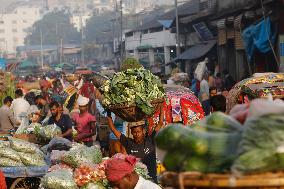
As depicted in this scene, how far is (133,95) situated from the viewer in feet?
25.3

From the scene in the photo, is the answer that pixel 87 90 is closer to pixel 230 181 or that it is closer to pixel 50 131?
pixel 50 131

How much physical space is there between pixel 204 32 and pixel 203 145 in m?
31.7

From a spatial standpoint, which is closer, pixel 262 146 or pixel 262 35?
pixel 262 146

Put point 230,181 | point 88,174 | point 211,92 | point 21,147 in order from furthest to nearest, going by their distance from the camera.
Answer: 1. point 211,92
2. point 21,147
3. point 88,174
4. point 230,181

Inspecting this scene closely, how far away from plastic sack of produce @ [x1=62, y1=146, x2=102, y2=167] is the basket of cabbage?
0.65 m

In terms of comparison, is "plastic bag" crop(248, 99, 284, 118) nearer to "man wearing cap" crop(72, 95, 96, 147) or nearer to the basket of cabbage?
the basket of cabbage

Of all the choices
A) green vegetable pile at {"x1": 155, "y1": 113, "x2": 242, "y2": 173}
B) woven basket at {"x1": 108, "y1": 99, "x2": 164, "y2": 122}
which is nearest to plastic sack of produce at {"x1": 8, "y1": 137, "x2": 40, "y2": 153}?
woven basket at {"x1": 108, "y1": 99, "x2": 164, "y2": 122}

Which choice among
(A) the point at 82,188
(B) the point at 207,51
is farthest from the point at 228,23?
(A) the point at 82,188

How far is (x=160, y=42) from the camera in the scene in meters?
52.4

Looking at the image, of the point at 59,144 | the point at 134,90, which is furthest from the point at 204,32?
the point at 134,90

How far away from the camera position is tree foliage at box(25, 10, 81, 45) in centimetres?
15462

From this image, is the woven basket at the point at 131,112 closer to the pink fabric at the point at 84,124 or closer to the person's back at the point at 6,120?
the pink fabric at the point at 84,124

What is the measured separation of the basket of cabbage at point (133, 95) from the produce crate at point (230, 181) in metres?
4.92

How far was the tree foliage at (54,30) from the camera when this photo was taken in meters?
155
